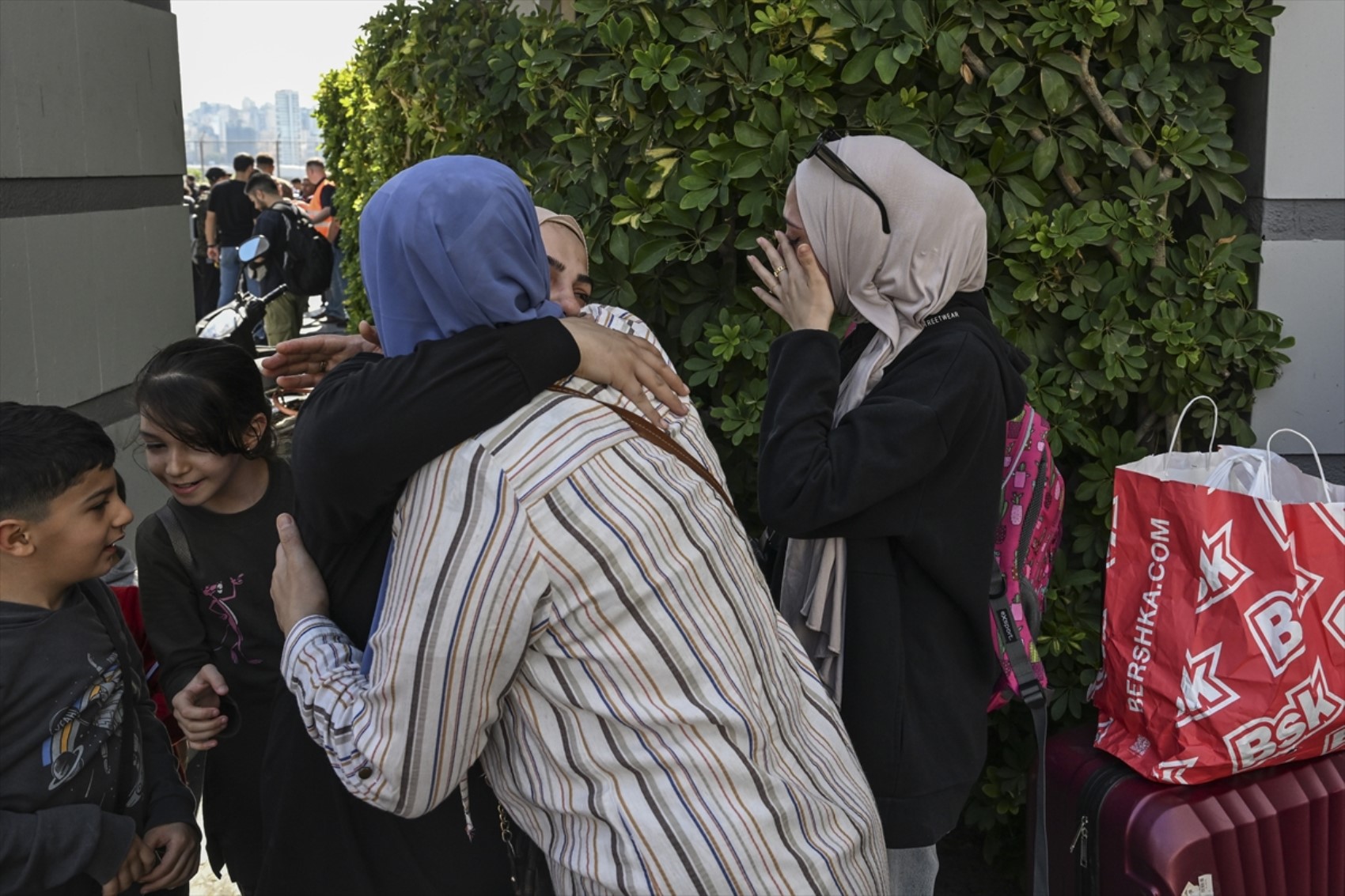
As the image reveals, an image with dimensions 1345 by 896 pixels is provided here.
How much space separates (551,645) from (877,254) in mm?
1088

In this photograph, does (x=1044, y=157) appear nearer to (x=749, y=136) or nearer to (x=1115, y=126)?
(x=1115, y=126)

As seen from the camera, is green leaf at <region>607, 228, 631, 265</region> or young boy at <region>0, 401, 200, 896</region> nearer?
young boy at <region>0, 401, 200, 896</region>

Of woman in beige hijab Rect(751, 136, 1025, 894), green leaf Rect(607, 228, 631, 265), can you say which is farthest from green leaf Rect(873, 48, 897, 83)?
green leaf Rect(607, 228, 631, 265)

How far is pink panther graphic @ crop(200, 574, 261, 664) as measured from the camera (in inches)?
87.7

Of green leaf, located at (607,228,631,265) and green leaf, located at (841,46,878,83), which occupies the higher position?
green leaf, located at (841,46,878,83)

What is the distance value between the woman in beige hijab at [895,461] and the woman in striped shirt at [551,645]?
1.86 feet

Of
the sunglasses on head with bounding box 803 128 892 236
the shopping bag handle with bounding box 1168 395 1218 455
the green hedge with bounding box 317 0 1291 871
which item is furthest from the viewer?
the green hedge with bounding box 317 0 1291 871

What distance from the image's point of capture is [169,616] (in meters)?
2.22

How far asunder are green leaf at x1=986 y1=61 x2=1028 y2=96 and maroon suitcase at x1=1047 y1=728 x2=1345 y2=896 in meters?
1.48

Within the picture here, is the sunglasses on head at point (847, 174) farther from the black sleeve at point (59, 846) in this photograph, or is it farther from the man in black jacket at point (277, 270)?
the man in black jacket at point (277, 270)

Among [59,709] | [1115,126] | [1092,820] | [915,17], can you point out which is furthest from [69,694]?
[1115,126]

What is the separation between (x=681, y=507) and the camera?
150 cm

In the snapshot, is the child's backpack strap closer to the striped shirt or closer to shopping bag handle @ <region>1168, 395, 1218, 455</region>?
the striped shirt

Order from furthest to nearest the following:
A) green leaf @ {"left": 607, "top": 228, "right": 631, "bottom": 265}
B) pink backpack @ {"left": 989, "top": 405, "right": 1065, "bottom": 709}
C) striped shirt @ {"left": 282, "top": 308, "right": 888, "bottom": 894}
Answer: green leaf @ {"left": 607, "top": 228, "right": 631, "bottom": 265} → pink backpack @ {"left": 989, "top": 405, "right": 1065, "bottom": 709} → striped shirt @ {"left": 282, "top": 308, "right": 888, "bottom": 894}
